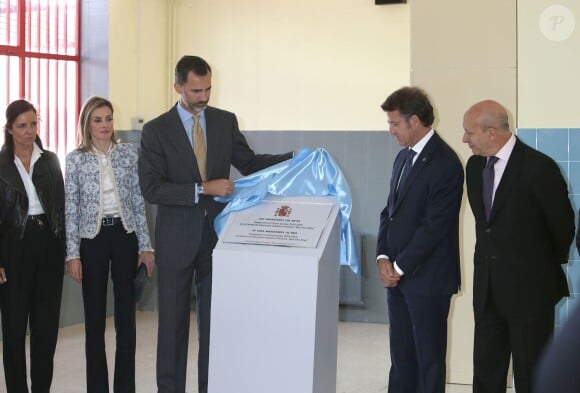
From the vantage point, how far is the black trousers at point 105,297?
3.62 meters

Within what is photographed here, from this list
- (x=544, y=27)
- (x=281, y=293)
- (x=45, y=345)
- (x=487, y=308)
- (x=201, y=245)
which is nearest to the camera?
(x=281, y=293)

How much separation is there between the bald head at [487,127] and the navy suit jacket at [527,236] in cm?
8

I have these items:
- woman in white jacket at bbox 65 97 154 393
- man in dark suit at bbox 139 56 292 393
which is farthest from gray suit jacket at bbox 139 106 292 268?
woman in white jacket at bbox 65 97 154 393

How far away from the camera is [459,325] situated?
4.72m

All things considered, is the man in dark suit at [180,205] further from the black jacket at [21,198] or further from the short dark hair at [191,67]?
the black jacket at [21,198]

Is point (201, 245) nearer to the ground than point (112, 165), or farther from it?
nearer to the ground

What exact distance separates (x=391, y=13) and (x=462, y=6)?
6.55 ft

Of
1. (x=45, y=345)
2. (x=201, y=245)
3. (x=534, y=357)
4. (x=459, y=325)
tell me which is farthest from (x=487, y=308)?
(x=45, y=345)

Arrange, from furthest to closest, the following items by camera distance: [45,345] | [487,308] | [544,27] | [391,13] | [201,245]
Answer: [391,13]
[544,27]
[45,345]
[201,245]
[487,308]

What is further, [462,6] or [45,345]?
[462,6]

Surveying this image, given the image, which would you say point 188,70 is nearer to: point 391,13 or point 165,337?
point 165,337

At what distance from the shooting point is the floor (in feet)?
15.3

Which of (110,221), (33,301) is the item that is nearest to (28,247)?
(33,301)

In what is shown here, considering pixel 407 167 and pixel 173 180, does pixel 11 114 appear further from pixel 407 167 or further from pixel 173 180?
pixel 407 167
